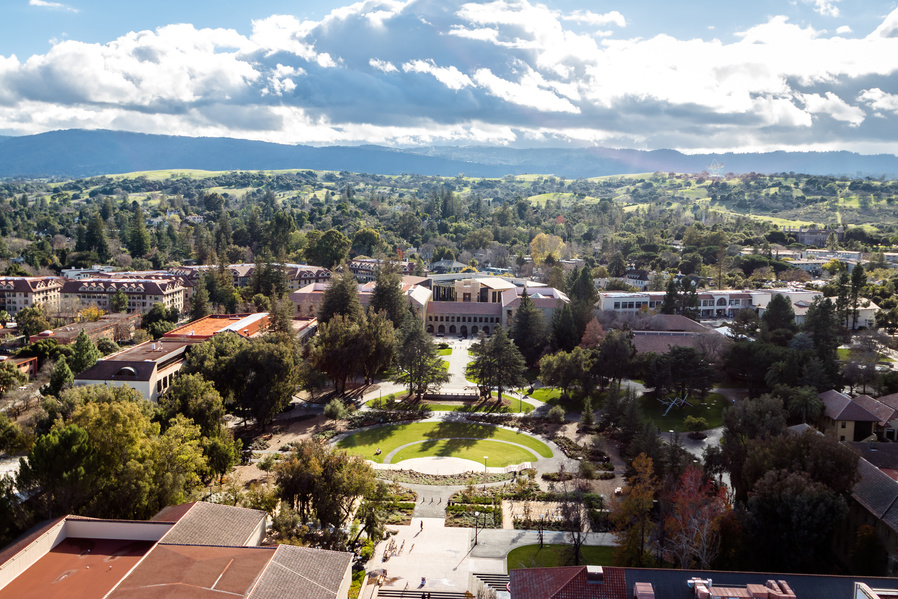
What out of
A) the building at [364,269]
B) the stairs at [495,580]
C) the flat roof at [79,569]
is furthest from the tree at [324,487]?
the building at [364,269]

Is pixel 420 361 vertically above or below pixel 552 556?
above

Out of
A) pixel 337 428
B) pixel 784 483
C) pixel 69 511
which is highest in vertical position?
pixel 784 483

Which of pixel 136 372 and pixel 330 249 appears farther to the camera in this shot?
pixel 330 249

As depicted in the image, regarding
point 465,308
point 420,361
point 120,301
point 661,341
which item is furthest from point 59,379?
point 661,341

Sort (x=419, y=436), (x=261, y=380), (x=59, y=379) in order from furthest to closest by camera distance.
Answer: (x=59, y=379) → (x=419, y=436) → (x=261, y=380)

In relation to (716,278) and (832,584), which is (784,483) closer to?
(832,584)

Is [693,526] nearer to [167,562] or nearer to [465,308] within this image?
[167,562]

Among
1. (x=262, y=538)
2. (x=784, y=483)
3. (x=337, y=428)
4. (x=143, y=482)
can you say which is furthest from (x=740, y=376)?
(x=143, y=482)
